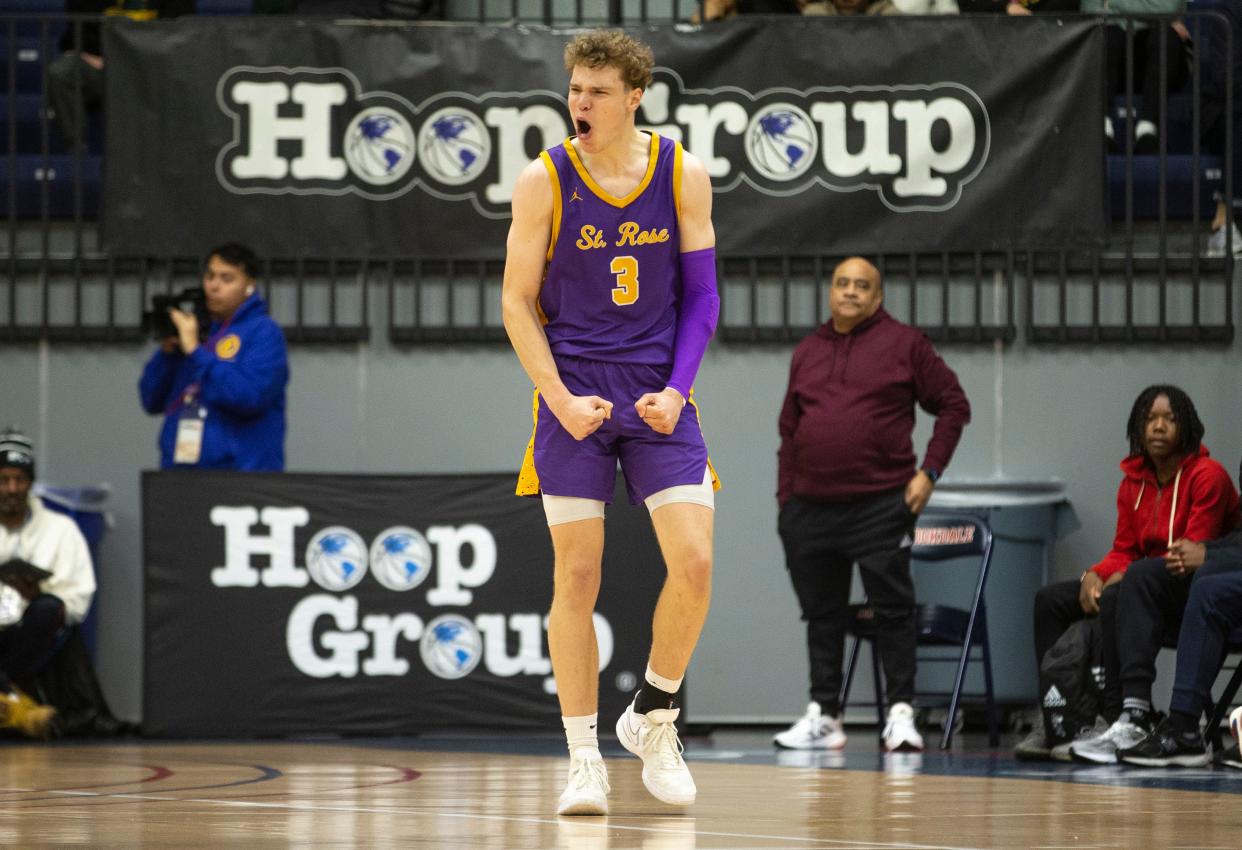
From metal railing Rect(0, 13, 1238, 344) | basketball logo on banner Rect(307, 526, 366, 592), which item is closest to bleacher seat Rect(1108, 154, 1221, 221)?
metal railing Rect(0, 13, 1238, 344)

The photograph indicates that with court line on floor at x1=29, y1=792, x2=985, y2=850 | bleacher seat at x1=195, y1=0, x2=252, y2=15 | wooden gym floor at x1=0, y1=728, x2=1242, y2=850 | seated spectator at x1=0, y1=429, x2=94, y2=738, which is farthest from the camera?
bleacher seat at x1=195, y1=0, x2=252, y2=15

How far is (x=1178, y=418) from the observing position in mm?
6766

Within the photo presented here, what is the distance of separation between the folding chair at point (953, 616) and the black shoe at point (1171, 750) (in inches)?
46.3

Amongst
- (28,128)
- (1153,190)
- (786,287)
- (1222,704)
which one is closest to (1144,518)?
(1222,704)

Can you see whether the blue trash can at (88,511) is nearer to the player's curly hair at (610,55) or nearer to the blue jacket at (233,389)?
the blue jacket at (233,389)

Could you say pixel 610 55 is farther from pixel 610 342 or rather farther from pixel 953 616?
pixel 953 616

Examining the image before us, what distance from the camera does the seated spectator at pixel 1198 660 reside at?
609cm

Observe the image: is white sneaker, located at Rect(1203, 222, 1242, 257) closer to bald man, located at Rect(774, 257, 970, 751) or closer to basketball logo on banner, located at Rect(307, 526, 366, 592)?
bald man, located at Rect(774, 257, 970, 751)

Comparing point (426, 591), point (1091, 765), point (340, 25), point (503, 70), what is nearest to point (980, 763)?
point (1091, 765)

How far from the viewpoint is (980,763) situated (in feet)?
20.6

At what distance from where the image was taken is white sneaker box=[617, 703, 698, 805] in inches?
172

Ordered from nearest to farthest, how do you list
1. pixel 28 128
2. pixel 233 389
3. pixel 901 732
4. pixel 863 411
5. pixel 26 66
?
1. pixel 901 732
2. pixel 863 411
3. pixel 233 389
4. pixel 28 128
5. pixel 26 66

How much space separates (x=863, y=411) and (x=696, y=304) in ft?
9.64

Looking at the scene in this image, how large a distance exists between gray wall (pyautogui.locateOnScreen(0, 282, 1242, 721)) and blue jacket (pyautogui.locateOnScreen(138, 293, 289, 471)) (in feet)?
3.05
